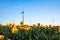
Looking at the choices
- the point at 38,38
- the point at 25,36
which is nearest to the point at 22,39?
the point at 25,36

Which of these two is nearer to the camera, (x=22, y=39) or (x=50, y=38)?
(x=50, y=38)

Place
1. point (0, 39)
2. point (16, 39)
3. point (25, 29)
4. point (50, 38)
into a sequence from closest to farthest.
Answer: point (0, 39) < point (50, 38) < point (16, 39) < point (25, 29)

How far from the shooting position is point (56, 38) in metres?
3.92

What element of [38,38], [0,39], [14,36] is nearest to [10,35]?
[14,36]

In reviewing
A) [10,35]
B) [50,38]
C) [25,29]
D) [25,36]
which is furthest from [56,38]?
[25,29]

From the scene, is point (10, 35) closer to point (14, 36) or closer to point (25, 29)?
point (14, 36)

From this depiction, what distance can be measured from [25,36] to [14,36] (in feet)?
0.81

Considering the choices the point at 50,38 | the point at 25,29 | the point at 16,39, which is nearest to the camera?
the point at 50,38

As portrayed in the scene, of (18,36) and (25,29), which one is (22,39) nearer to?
(18,36)

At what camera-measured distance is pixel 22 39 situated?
4.20 meters

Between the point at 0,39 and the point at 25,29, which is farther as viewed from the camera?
the point at 25,29

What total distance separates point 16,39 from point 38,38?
529mm

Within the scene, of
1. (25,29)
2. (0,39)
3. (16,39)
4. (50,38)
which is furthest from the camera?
(25,29)

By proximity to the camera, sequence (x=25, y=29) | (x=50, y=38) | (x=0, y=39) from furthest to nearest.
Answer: (x=25, y=29)
(x=50, y=38)
(x=0, y=39)
